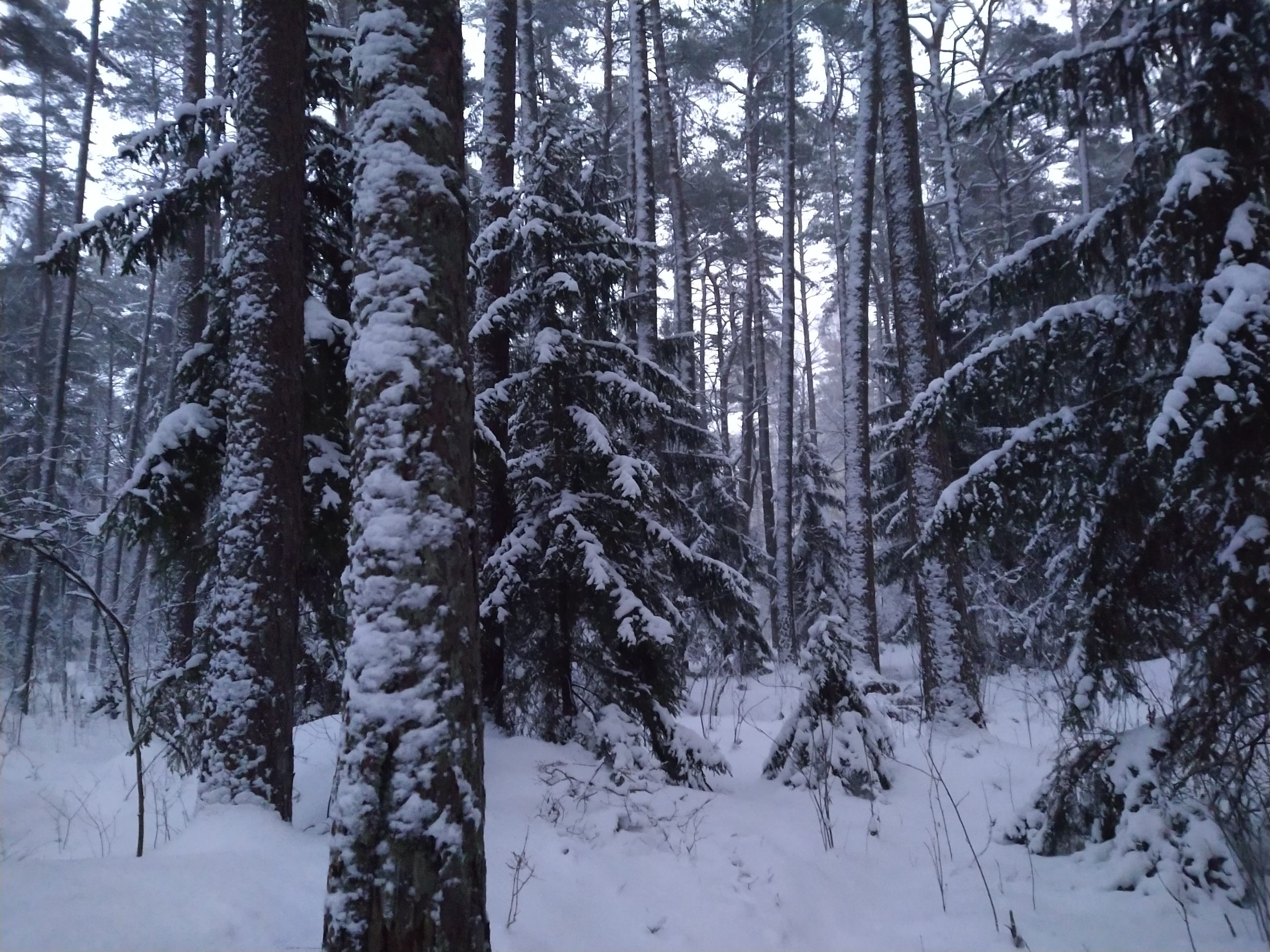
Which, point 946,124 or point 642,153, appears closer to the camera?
point 642,153

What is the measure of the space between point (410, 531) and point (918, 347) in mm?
7347

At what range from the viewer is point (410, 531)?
288 cm

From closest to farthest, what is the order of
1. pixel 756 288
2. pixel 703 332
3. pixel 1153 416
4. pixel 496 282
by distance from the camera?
pixel 1153 416 → pixel 496 282 → pixel 756 288 → pixel 703 332

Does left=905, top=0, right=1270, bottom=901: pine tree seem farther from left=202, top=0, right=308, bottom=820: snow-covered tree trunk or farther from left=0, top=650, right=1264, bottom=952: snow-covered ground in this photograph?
left=202, top=0, right=308, bottom=820: snow-covered tree trunk

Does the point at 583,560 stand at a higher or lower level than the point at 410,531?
lower

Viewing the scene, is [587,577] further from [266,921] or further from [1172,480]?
[1172,480]

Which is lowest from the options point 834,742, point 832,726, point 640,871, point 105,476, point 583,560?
point 640,871

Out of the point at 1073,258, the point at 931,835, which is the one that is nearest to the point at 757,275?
the point at 1073,258

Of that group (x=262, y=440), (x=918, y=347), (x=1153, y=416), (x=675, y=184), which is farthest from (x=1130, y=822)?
(x=675, y=184)

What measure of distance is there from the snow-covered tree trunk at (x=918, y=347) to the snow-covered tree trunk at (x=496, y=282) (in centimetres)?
466

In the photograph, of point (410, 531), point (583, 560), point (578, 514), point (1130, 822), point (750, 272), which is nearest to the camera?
point (410, 531)

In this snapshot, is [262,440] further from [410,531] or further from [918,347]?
[918,347]

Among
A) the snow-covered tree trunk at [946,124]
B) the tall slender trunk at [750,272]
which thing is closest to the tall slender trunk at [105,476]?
the tall slender trunk at [750,272]

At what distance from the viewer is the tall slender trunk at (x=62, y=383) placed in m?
12.3
